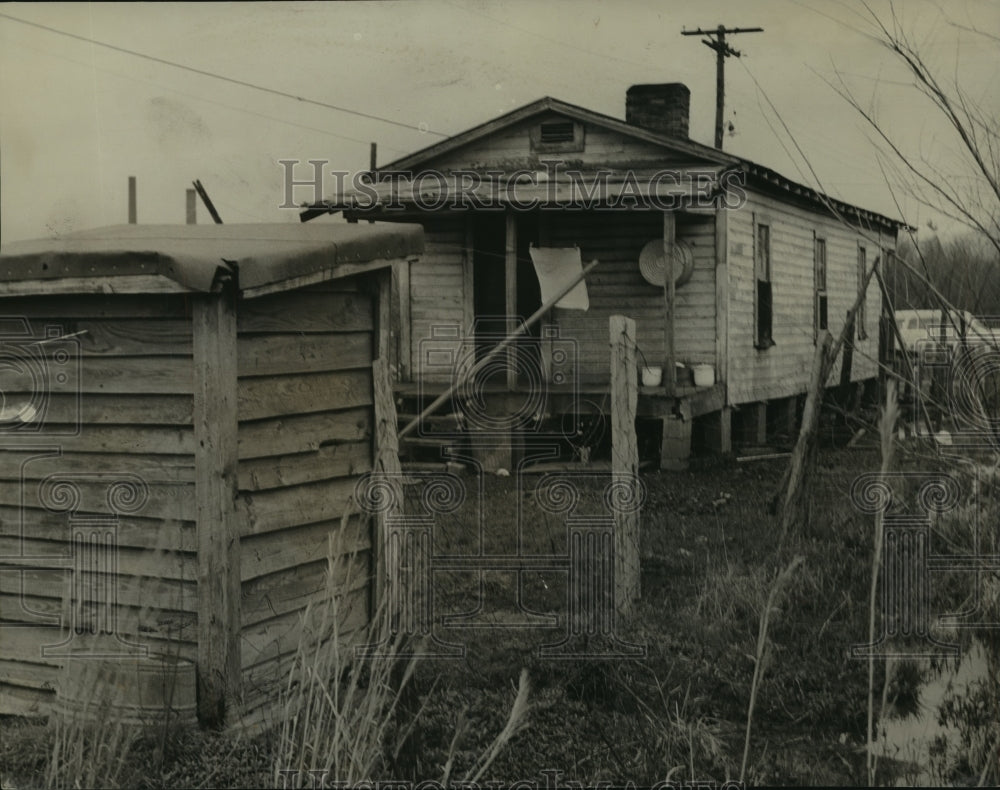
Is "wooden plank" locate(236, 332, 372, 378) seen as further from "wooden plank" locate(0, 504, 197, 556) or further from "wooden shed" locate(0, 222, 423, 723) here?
"wooden plank" locate(0, 504, 197, 556)

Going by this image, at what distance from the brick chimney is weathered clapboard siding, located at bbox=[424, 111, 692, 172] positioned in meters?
0.74

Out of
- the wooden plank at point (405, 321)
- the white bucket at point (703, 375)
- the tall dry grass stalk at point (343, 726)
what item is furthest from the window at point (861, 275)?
the tall dry grass stalk at point (343, 726)

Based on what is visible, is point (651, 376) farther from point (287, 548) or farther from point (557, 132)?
point (287, 548)

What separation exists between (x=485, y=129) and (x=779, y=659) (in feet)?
38.2

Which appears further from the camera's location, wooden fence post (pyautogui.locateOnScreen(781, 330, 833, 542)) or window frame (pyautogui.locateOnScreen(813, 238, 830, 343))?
window frame (pyautogui.locateOnScreen(813, 238, 830, 343))

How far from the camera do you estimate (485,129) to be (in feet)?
52.1

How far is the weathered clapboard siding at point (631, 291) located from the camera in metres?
15.2

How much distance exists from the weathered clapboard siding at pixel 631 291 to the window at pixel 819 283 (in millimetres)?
5324

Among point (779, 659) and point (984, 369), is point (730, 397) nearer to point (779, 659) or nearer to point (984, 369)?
point (779, 659)

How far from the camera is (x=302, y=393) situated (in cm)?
525

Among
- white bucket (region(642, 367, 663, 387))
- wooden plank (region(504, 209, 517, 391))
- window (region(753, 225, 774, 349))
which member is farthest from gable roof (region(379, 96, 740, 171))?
white bucket (region(642, 367, 663, 387))

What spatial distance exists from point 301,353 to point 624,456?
237cm

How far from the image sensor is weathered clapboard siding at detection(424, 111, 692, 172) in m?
15.8

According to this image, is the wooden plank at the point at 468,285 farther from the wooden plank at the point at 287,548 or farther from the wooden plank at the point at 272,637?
the wooden plank at the point at 272,637
